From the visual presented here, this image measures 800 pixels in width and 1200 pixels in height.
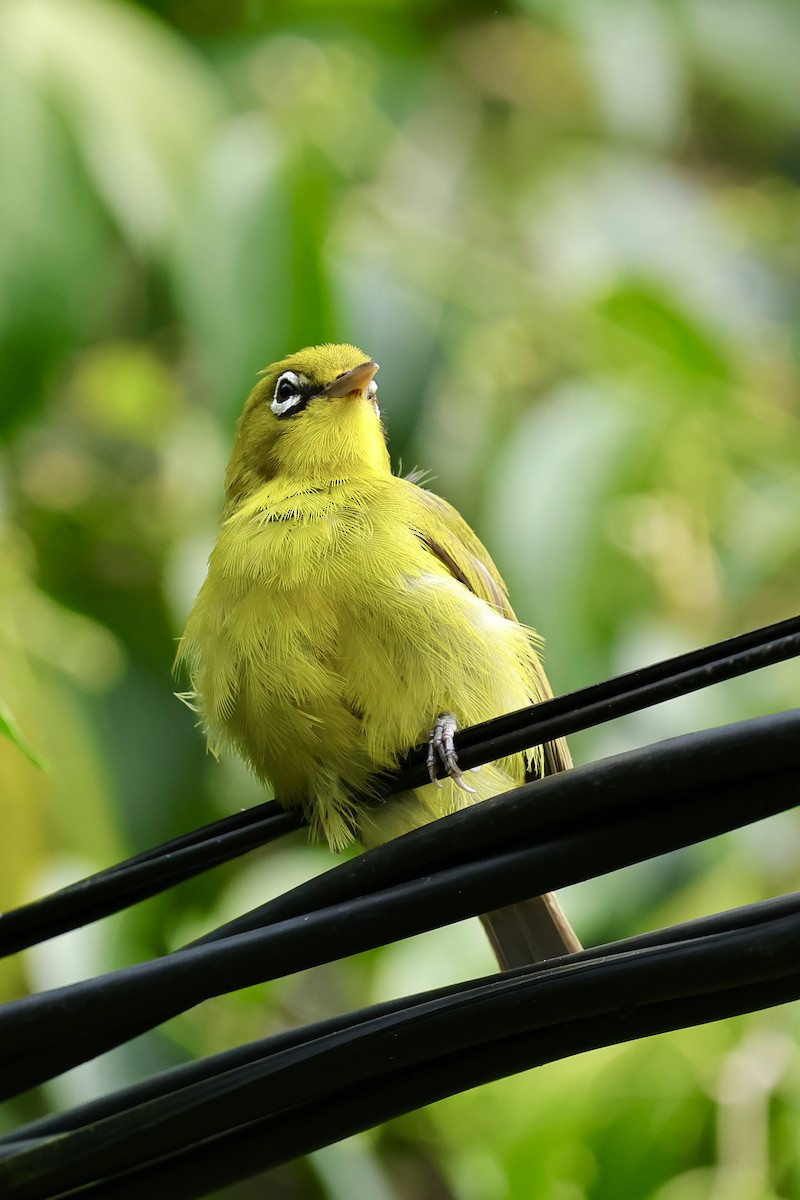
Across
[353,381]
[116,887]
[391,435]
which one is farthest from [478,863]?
[353,381]

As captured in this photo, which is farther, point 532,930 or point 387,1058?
point 532,930

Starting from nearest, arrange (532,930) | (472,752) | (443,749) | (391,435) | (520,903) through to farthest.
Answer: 1. (472,752)
2. (443,749)
3. (520,903)
4. (532,930)
5. (391,435)

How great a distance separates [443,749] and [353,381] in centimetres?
153

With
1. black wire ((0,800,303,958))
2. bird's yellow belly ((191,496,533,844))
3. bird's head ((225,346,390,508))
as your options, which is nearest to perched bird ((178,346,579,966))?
bird's yellow belly ((191,496,533,844))

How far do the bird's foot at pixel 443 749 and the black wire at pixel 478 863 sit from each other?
39cm

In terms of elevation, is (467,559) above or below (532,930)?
above

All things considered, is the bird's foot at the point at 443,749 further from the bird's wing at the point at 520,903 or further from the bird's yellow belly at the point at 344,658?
the bird's wing at the point at 520,903

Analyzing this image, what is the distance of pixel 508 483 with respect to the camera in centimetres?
367

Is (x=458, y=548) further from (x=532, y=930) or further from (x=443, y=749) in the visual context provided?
(x=532, y=930)

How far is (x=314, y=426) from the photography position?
157 inches

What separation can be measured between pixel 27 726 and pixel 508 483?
1.40m

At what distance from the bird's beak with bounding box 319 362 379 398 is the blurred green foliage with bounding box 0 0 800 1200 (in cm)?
13

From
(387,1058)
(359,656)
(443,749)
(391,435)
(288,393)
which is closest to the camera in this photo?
(387,1058)

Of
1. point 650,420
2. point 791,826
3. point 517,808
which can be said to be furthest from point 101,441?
point 517,808
